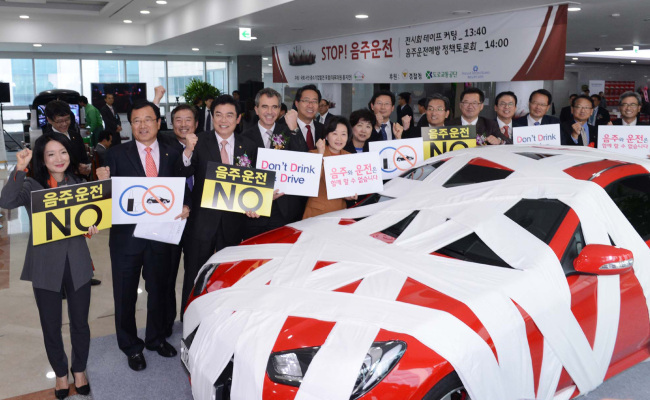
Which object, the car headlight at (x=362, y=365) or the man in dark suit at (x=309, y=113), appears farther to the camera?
the man in dark suit at (x=309, y=113)

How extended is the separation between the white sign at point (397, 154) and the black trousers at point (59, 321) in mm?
2078

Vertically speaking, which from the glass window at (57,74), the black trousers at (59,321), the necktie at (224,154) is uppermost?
the glass window at (57,74)

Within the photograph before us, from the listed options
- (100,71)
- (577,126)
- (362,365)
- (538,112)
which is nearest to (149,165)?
(362,365)

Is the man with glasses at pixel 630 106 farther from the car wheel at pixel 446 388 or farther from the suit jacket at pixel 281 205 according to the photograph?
the car wheel at pixel 446 388

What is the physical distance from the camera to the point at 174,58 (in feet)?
63.8

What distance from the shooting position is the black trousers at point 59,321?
2.97m

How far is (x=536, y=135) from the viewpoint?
4566mm

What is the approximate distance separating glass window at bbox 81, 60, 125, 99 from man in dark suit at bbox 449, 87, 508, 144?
1686cm

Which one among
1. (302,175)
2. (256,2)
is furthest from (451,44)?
(302,175)

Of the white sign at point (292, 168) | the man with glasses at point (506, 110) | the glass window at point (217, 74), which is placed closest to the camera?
the white sign at point (292, 168)

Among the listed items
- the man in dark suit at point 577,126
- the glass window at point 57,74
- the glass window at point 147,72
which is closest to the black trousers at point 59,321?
→ the man in dark suit at point 577,126

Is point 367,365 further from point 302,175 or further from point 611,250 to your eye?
point 302,175

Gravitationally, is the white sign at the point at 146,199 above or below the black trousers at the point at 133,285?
above

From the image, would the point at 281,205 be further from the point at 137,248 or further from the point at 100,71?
the point at 100,71
